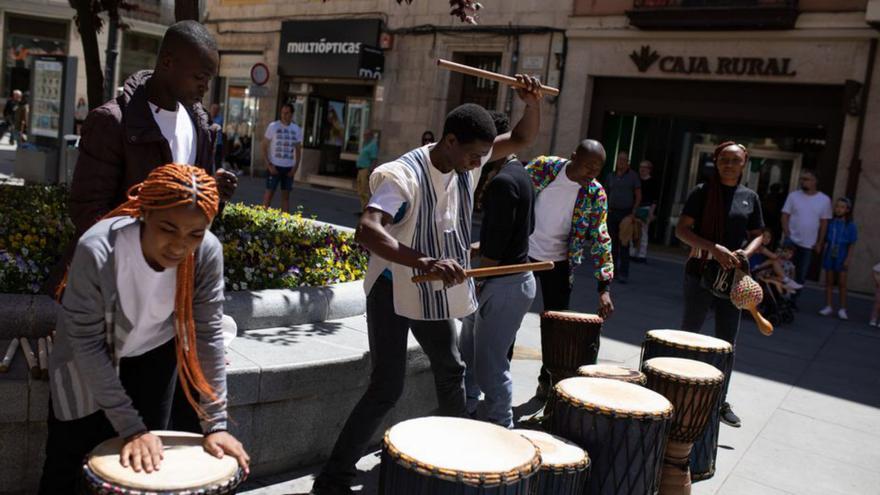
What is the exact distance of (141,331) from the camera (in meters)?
2.27

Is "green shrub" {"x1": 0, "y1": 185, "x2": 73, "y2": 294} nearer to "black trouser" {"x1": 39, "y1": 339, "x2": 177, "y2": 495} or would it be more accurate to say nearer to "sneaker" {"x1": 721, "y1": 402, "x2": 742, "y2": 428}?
"black trouser" {"x1": 39, "y1": 339, "x2": 177, "y2": 495}

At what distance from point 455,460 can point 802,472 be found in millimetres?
2985

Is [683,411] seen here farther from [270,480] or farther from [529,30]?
[529,30]

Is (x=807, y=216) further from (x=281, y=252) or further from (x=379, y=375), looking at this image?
(x=379, y=375)

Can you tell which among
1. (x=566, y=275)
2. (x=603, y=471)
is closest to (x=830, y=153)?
(x=566, y=275)

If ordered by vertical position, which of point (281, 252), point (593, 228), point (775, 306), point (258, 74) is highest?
point (258, 74)

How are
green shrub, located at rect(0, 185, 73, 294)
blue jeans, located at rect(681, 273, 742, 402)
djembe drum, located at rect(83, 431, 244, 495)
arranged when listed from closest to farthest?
1. djembe drum, located at rect(83, 431, 244, 495)
2. green shrub, located at rect(0, 185, 73, 294)
3. blue jeans, located at rect(681, 273, 742, 402)

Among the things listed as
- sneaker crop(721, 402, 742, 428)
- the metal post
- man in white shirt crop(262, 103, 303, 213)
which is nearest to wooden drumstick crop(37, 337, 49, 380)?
sneaker crop(721, 402, 742, 428)

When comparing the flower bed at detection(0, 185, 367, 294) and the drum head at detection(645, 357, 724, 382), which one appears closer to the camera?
the flower bed at detection(0, 185, 367, 294)

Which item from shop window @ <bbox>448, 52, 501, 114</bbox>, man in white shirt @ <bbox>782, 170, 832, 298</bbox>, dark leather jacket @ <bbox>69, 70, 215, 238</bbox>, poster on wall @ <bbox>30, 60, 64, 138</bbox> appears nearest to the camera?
dark leather jacket @ <bbox>69, 70, 215, 238</bbox>

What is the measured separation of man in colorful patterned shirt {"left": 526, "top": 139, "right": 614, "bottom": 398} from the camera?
4801mm

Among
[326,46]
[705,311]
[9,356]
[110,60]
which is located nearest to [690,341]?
[705,311]

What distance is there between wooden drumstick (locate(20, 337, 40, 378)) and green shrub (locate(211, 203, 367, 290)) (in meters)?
1.15

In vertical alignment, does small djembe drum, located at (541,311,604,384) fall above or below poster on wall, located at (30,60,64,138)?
below
